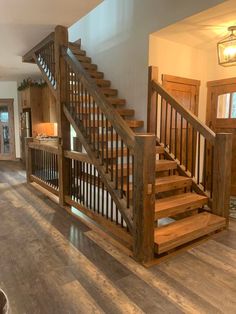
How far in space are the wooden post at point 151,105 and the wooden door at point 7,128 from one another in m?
6.12

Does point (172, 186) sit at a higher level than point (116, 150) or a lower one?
lower

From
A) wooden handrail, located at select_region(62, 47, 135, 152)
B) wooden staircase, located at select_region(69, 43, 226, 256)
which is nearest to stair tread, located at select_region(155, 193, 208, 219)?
wooden staircase, located at select_region(69, 43, 226, 256)

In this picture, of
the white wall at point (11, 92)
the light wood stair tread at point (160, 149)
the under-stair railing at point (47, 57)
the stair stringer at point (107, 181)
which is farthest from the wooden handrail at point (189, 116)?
the white wall at point (11, 92)

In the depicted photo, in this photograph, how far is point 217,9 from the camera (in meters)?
3.00

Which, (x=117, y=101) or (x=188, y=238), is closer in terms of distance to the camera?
(x=188, y=238)

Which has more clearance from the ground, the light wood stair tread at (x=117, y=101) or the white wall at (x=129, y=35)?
the white wall at (x=129, y=35)

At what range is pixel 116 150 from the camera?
270 centimetres

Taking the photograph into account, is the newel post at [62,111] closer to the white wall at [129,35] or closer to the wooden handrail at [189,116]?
the white wall at [129,35]

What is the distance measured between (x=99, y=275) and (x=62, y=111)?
246 centimetres

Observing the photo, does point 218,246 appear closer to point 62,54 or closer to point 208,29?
point 208,29

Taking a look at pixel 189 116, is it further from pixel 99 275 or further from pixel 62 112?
pixel 99 275

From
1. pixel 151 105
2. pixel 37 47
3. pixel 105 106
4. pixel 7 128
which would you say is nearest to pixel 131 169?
pixel 105 106

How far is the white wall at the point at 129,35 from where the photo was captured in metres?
3.57

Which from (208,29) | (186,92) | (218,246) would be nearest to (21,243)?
(218,246)
